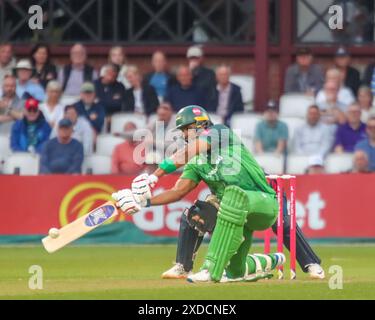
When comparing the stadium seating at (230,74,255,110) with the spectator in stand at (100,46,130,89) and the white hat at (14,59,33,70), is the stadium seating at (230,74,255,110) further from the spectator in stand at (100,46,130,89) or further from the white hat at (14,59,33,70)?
the white hat at (14,59,33,70)

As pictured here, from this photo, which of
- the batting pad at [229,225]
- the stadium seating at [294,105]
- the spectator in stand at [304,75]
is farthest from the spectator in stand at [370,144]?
the batting pad at [229,225]

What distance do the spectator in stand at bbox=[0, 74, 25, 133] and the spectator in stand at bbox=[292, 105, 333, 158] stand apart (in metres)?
3.79

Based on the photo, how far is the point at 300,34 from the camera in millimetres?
22109

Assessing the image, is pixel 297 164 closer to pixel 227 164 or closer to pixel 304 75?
pixel 304 75

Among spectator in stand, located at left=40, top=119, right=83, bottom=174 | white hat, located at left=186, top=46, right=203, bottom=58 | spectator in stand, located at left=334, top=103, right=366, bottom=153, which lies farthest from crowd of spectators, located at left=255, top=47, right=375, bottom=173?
spectator in stand, located at left=40, top=119, right=83, bottom=174

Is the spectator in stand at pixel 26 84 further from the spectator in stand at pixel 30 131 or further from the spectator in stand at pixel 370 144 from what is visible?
the spectator in stand at pixel 370 144

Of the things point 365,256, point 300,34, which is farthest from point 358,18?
point 365,256

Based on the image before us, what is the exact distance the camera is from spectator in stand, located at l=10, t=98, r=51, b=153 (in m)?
19.4

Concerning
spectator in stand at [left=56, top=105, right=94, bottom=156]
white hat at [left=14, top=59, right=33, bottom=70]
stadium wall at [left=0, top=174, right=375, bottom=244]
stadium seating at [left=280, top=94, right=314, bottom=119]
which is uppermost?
white hat at [left=14, top=59, right=33, bottom=70]

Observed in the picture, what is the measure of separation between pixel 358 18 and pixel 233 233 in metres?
9.87

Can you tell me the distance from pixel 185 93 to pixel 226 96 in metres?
0.58

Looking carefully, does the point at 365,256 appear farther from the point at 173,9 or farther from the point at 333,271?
the point at 173,9

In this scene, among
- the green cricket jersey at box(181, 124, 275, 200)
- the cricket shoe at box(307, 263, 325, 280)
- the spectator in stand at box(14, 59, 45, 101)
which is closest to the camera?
the green cricket jersey at box(181, 124, 275, 200)
